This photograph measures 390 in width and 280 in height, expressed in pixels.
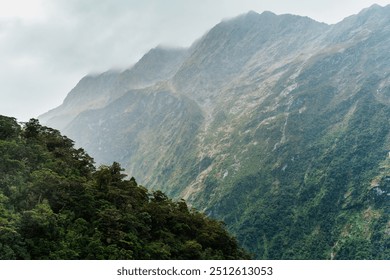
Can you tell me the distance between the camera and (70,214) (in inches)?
1769

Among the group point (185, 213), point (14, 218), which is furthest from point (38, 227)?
point (185, 213)

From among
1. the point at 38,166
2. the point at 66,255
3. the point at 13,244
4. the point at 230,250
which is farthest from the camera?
the point at 230,250

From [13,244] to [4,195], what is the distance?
9.15 metres

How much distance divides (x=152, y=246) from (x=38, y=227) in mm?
14274

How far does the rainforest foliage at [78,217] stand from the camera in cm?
3684

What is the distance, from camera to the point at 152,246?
4706 centimetres

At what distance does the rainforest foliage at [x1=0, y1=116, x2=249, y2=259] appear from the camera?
36.8m

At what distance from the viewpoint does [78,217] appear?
153 feet

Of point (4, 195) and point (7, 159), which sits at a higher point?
point (7, 159)

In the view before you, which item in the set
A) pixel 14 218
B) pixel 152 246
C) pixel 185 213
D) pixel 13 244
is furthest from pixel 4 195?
pixel 185 213

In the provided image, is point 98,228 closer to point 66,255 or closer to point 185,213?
point 66,255
